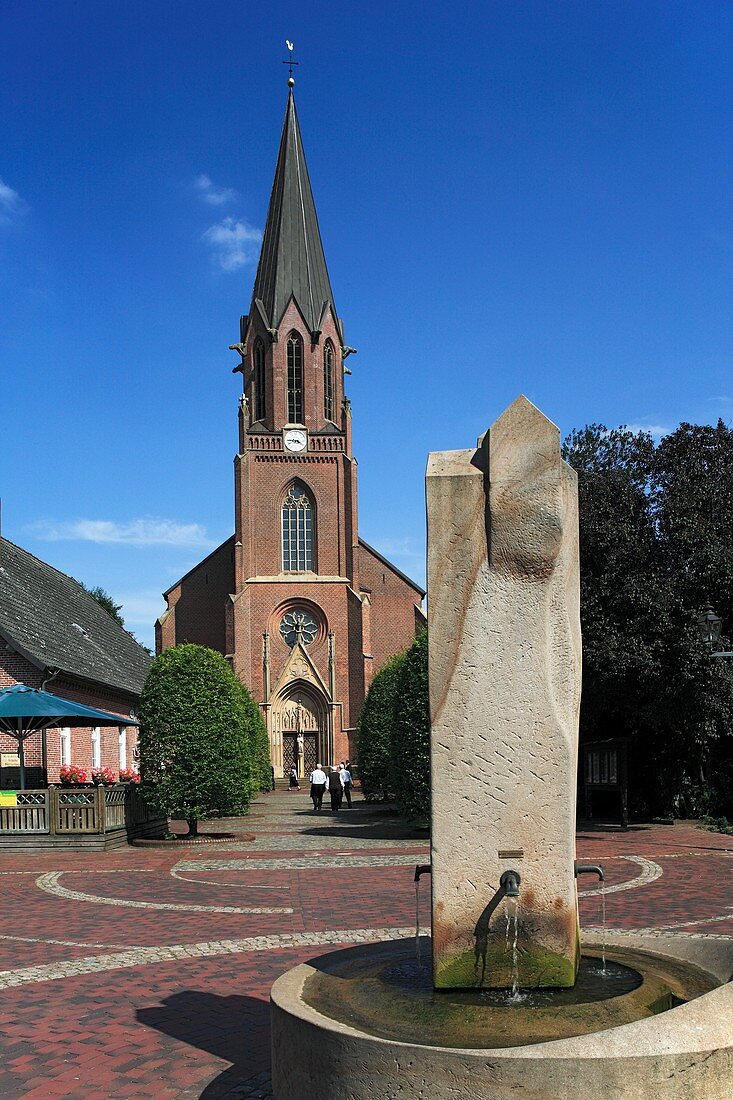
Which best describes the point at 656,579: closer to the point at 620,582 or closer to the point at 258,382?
the point at 620,582

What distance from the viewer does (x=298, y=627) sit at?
54.8 m

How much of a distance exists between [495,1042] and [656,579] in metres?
17.3

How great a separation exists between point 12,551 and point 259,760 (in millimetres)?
12791

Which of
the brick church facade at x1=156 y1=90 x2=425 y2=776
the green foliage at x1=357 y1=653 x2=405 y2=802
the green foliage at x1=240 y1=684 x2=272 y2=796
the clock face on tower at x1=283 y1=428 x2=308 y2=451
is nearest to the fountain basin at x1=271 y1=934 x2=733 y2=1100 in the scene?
the green foliage at x1=357 y1=653 x2=405 y2=802

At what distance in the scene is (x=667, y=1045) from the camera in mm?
3930

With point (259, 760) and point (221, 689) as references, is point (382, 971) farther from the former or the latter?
point (259, 760)

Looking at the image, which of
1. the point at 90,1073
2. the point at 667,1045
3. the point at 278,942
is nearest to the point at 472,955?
the point at 667,1045

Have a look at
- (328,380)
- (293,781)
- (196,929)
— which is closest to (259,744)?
(293,781)

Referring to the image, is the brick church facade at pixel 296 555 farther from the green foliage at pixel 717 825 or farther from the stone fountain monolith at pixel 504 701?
the stone fountain monolith at pixel 504 701

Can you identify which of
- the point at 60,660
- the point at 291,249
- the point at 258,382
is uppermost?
the point at 291,249

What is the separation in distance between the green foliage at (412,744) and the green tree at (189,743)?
3591mm

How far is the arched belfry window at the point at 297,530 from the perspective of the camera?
182ft

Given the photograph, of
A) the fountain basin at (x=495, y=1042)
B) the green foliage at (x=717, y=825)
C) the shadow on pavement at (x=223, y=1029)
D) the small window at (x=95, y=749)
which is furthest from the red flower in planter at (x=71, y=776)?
the fountain basin at (x=495, y=1042)

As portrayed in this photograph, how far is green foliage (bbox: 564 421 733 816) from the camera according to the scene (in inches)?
788
